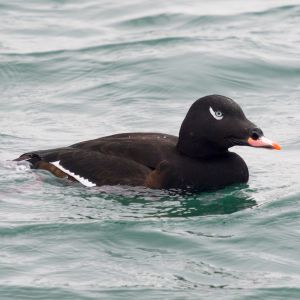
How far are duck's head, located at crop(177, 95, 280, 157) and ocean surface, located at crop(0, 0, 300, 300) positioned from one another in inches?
15.0

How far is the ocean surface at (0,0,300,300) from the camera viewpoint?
25.6 feet

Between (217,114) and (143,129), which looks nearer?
(217,114)

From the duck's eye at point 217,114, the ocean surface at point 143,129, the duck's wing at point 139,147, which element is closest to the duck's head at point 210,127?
the duck's eye at point 217,114

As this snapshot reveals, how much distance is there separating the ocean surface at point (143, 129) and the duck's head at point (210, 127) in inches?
15.0

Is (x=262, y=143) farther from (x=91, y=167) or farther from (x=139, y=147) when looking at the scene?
(x=91, y=167)

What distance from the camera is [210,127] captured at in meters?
9.40

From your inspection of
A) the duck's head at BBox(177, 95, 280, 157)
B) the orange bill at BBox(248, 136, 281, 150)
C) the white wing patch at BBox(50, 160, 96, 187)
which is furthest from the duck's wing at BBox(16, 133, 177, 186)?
the orange bill at BBox(248, 136, 281, 150)

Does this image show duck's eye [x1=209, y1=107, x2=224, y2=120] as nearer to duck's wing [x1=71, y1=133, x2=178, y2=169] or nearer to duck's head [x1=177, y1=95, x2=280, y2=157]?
duck's head [x1=177, y1=95, x2=280, y2=157]

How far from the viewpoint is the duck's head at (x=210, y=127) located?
368 inches

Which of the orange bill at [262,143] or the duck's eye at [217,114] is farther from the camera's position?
the duck's eye at [217,114]

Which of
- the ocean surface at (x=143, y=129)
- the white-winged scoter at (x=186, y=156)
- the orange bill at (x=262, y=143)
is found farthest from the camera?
the white-winged scoter at (x=186, y=156)

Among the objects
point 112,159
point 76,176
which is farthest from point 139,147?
point 76,176

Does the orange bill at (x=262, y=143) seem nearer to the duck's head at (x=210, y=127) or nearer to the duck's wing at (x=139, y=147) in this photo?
the duck's head at (x=210, y=127)

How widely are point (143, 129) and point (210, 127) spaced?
2.60 metres
